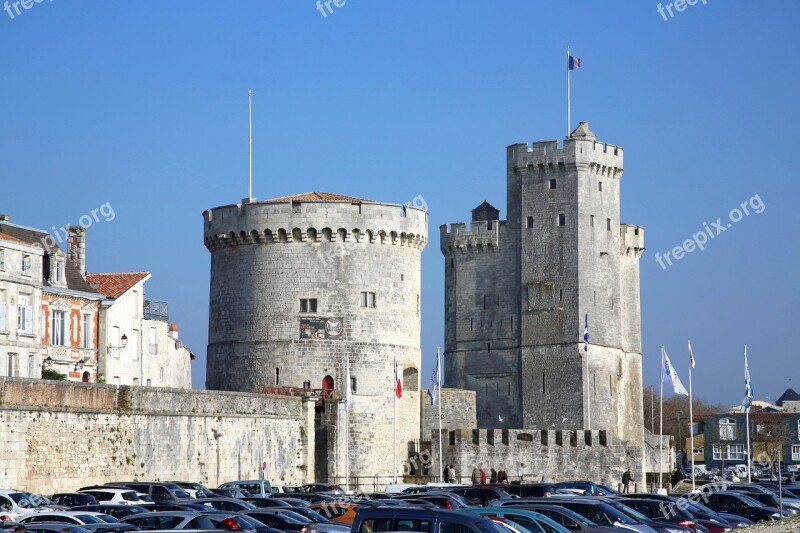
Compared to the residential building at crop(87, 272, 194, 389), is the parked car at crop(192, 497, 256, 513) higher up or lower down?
lower down

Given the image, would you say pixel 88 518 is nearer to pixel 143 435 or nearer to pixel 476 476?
pixel 143 435

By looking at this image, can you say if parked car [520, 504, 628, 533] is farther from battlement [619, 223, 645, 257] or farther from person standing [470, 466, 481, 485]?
battlement [619, 223, 645, 257]

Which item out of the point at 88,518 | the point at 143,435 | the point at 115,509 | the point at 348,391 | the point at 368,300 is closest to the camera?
the point at 88,518

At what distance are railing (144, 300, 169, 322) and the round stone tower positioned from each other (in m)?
11.7

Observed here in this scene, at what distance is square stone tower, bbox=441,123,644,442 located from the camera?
8312 centimetres

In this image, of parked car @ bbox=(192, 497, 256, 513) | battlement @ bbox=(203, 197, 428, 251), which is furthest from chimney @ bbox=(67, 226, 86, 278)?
parked car @ bbox=(192, 497, 256, 513)

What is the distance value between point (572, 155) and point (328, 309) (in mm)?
29642

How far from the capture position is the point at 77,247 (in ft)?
215

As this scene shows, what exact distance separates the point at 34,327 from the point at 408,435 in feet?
51.1

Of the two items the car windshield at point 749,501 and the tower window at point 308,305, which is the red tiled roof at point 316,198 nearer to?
the tower window at point 308,305

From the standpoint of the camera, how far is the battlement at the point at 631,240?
A: 88.5 metres

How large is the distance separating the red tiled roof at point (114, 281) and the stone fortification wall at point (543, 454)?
14.9 meters

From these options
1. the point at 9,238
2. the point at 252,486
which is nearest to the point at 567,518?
the point at 252,486

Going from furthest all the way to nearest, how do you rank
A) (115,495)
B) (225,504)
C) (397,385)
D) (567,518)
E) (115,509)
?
(397,385) < (115,495) < (225,504) < (115,509) < (567,518)
